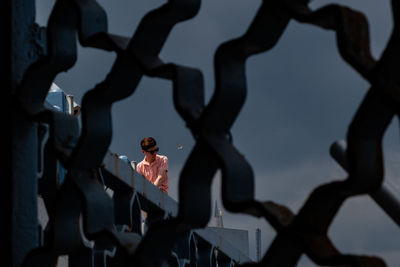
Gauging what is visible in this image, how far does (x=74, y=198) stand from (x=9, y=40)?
1.64 ft

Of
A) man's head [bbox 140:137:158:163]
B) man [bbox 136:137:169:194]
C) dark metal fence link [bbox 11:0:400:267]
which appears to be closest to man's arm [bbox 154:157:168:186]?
man [bbox 136:137:169:194]

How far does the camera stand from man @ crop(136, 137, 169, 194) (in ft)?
30.5

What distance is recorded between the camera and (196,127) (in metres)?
1.63

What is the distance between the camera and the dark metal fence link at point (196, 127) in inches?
54.8

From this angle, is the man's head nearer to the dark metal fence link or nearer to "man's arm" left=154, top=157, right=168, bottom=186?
"man's arm" left=154, top=157, right=168, bottom=186

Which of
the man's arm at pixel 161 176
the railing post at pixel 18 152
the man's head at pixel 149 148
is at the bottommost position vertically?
the man's arm at pixel 161 176

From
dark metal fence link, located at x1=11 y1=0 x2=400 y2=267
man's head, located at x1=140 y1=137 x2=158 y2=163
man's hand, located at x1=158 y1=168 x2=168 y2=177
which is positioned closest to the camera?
dark metal fence link, located at x1=11 y1=0 x2=400 y2=267

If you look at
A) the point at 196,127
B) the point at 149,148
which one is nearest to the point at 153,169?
the point at 149,148

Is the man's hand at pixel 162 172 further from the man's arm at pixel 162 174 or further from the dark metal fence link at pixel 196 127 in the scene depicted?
the dark metal fence link at pixel 196 127

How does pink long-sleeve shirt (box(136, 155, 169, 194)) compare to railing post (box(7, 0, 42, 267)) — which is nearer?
railing post (box(7, 0, 42, 267))

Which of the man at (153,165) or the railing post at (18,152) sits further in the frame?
the man at (153,165)

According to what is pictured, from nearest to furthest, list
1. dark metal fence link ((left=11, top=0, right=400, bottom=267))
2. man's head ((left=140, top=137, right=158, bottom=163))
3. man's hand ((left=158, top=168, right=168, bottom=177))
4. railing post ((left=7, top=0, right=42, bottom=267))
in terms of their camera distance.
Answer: dark metal fence link ((left=11, top=0, right=400, bottom=267))
railing post ((left=7, top=0, right=42, bottom=267))
man's hand ((left=158, top=168, right=168, bottom=177))
man's head ((left=140, top=137, right=158, bottom=163))

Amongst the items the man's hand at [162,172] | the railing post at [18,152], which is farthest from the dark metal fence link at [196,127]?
the man's hand at [162,172]

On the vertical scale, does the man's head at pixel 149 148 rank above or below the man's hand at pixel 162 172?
above
